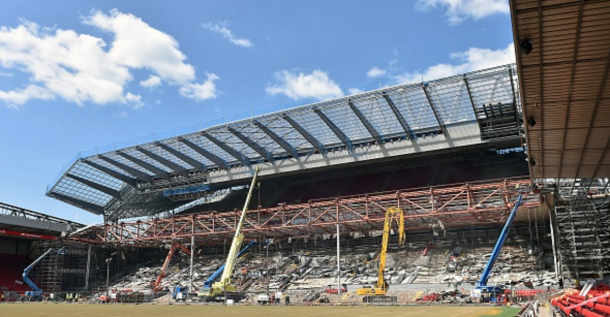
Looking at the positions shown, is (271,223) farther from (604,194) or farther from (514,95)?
(604,194)

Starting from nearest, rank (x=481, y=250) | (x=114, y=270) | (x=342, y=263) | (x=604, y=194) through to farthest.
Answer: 1. (x=604, y=194)
2. (x=481, y=250)
3. (x=342, y=263)
4. (x=114, y=270)

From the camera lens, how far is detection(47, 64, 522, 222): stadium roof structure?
4622cm

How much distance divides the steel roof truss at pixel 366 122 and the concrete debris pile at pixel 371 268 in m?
13.3

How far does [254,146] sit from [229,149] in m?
3.34

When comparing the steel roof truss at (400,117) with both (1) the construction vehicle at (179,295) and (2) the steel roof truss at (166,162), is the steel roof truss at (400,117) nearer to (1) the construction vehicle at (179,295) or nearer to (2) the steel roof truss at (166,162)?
(1) the construction vehicle at (179,295)

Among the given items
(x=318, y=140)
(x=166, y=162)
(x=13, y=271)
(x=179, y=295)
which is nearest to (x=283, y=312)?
(x=179, y=295)

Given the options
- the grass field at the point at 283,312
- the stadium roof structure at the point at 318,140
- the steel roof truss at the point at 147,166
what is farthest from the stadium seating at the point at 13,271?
the grass field at the point at 283,312

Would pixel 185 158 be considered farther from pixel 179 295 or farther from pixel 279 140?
pixel 179 295

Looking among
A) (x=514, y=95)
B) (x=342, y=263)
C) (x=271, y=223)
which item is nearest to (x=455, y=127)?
(x=514, y=95)

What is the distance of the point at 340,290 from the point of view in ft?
148

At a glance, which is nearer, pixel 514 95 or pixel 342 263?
pixel 514 95

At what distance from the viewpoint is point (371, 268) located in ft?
176

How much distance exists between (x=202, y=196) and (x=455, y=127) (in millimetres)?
40380

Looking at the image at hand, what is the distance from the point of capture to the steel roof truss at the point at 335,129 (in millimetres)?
49719
